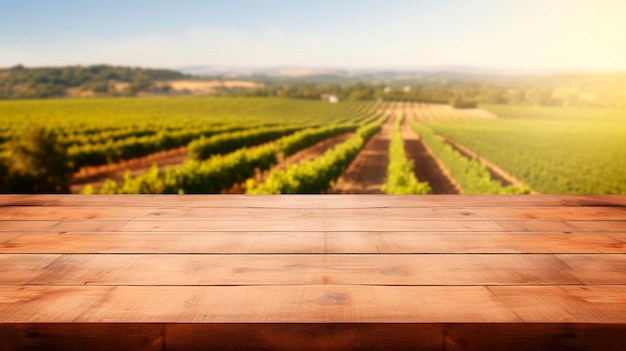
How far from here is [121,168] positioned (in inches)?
781

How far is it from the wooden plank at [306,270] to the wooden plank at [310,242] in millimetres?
59

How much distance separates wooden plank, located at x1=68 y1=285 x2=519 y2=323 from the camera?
2.72 feet

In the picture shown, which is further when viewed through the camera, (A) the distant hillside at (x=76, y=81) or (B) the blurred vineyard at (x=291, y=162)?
(A) the distant hillside at (x=76, y=81)

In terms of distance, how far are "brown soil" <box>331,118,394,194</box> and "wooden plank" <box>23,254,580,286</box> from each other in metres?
14.2

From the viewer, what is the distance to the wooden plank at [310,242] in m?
1.26

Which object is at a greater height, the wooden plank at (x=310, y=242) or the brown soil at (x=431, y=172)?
the wooden plank at (x=310, y=242)

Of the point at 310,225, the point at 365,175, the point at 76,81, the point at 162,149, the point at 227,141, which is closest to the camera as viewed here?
the point at 310,225

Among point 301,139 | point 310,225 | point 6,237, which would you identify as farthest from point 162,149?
point 310,225

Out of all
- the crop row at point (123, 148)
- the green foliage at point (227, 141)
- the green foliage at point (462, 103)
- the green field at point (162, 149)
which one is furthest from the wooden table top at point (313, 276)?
the green foliage at point (462, 103)

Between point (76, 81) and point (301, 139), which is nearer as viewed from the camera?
point (301, 139)

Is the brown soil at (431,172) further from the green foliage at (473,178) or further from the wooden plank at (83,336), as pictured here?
the wooden plank at (83,336)

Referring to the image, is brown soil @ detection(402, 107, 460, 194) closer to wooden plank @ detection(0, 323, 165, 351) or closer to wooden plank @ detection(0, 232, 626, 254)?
wooden plank @ detection(0, 232, 626, 254)

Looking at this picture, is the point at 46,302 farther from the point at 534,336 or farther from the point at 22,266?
the point at 534,336

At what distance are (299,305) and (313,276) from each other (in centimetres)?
17
